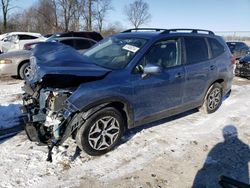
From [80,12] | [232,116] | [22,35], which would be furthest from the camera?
[80,12]

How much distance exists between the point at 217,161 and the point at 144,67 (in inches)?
71.2

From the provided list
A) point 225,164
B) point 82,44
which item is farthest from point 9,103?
point 82,44

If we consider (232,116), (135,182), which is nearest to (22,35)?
(232,116)

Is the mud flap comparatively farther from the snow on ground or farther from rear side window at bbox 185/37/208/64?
rear side window at bbox 185/37/208/64

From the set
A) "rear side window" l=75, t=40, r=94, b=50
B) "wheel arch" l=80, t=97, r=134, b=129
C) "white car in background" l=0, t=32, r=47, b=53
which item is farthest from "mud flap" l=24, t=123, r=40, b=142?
"white car in background" l=0, t=32, r=47, b=53

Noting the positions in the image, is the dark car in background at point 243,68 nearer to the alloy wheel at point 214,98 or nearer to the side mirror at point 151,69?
the alloy wheel at point 214,98

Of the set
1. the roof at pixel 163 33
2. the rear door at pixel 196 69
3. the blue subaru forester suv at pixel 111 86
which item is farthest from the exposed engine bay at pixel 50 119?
the rear door at pixel 196 69

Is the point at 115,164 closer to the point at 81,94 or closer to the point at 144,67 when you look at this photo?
the point at 81,94

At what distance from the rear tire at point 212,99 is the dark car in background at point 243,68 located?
5.58m

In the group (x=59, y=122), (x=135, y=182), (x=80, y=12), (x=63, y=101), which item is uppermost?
(x=80, y=12)

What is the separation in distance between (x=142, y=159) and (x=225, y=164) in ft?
4.01

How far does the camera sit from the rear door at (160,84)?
4531mm

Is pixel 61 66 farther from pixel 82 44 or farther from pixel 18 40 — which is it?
pixel 18 40

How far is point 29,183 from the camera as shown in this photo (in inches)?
Answer: 140
